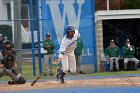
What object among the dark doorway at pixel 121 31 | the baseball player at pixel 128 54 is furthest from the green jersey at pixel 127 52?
the dark doorway at pixel 121 31

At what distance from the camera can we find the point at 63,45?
14.0m

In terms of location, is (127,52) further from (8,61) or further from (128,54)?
(8,61)

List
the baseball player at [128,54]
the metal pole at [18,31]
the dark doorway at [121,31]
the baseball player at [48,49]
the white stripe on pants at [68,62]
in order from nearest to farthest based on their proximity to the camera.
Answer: the white stripe on pants at [68,62]
the metal pole at [18,31]
the baseball player at [48,49]
the baseball player at [128,54]
the dark doorway at [121,31]

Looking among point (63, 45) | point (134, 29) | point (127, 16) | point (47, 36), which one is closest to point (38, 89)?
point (63, 45)

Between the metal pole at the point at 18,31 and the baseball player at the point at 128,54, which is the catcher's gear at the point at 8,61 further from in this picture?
the baseball player at the point at 128,54

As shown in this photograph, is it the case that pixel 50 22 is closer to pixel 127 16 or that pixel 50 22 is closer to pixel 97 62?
pixel 97 62

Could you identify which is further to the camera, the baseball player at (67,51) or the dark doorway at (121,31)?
the dark doorway at (121,31)

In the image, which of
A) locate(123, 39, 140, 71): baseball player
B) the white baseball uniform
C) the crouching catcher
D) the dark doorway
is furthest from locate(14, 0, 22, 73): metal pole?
the dark doorway

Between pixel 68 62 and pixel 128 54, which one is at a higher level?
pixel 128 54

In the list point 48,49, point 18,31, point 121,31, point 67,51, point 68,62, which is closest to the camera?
point 67,51

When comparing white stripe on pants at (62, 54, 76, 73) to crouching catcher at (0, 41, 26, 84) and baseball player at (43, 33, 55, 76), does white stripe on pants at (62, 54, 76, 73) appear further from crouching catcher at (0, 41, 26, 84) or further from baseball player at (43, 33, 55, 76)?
baseball player at (43, 33, 55, 76)

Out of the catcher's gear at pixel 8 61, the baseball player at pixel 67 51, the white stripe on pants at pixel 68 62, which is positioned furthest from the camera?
the catcher's gear at pixel 8 61

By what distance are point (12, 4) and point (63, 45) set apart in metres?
5.91

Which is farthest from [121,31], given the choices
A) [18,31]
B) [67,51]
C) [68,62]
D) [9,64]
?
[9,64]
